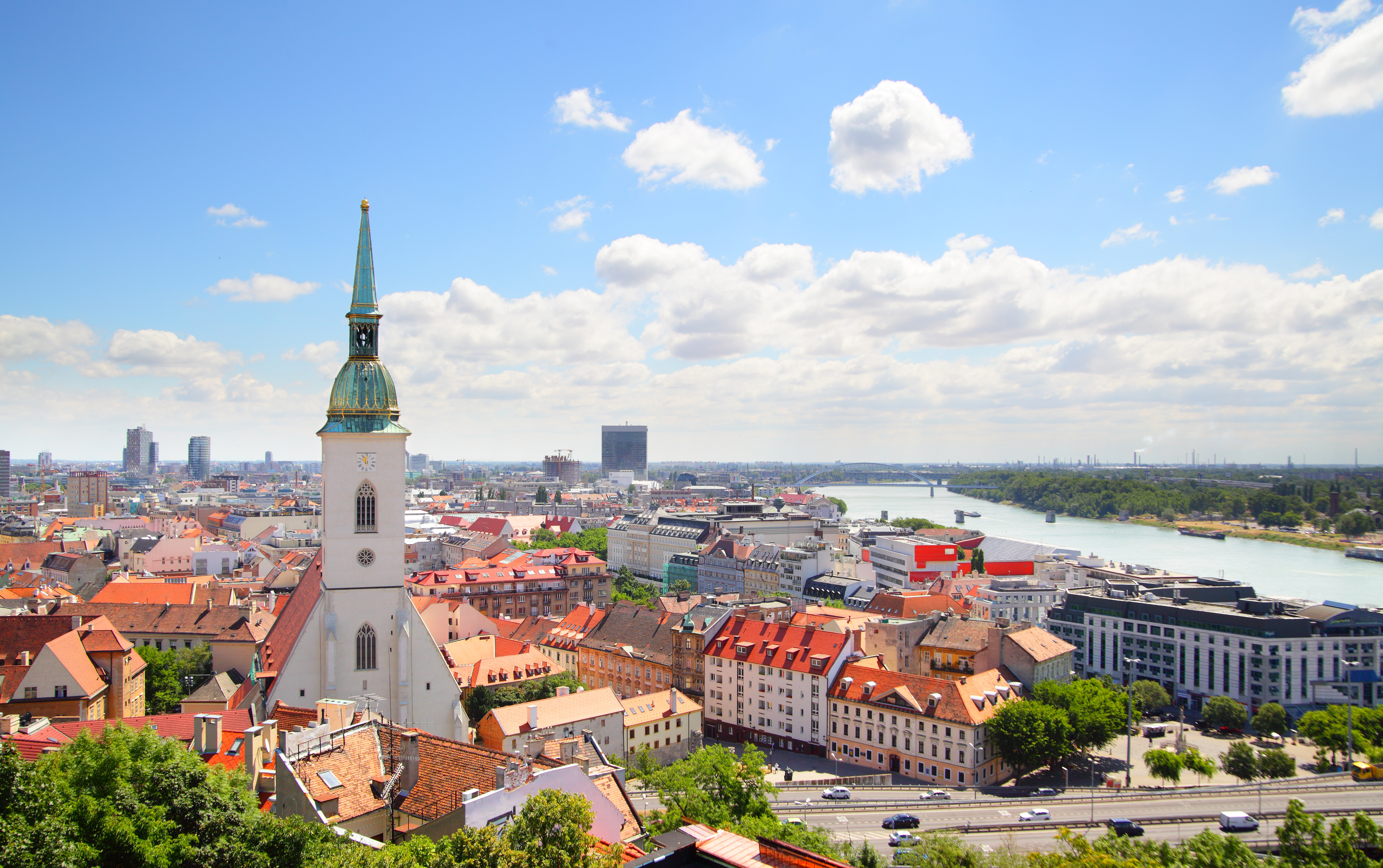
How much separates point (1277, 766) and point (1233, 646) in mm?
16282

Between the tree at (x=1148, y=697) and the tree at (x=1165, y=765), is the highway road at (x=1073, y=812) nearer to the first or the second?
the tree at (x=1165, y=765)

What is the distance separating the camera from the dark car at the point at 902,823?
28.8 meters

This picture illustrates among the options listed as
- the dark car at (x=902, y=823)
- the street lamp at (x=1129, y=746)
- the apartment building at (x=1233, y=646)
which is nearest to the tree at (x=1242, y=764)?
the street lamp at (x=1129, y=746)

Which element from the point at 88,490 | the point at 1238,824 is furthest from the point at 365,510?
the point at 88,490

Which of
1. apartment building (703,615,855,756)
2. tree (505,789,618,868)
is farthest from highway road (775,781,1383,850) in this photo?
tree (505,789,618,868)

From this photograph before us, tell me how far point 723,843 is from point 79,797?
26.3 ft

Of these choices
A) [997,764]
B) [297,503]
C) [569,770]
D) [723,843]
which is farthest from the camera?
[297,503]

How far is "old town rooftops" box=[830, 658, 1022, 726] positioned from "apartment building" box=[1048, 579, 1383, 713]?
39.8 ft

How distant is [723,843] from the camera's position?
35.5ft

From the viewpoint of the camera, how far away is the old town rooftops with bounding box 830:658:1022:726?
127 ft

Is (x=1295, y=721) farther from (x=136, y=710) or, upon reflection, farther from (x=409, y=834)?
(x=136, y=710)

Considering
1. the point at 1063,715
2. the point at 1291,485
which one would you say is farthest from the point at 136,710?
the point at 1291,485

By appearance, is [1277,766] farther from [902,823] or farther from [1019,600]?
[1019,600]

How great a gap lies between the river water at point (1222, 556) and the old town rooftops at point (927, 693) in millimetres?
51156
